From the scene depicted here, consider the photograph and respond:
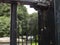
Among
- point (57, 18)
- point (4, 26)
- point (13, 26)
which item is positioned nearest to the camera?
point (57, 18)

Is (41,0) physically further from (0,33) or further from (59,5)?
(0,33)

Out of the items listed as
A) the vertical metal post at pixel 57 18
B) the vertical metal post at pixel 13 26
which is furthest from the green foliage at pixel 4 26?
the vertical metal post at pixel 57 18

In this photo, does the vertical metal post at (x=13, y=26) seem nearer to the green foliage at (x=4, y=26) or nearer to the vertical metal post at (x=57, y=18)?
the vertical metal post at (x=57, y=18)

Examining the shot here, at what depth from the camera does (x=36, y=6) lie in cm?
215

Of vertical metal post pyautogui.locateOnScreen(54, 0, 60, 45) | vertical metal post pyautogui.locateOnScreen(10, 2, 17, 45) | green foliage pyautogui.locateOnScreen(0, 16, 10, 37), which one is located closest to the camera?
vertical metal post pyautogui.locateOnScreen(54, 0, 60, 45)

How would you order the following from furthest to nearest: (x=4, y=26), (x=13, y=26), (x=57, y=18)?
(x=4, y=26) → (x=13, y=26) → (x=57, y=18)

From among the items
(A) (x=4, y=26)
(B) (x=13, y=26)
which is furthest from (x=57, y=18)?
(A) (x=4, y=26)

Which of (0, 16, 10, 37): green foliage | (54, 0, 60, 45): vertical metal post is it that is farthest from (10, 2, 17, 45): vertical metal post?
(0, 16, 10, 37): green foliage

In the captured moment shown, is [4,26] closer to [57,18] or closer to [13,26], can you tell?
[13,26]

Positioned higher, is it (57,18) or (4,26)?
(57,18)

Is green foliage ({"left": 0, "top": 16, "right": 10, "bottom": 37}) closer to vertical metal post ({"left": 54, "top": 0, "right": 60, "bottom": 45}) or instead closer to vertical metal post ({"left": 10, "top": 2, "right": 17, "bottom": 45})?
vertical metal post ({"left": 10, "top": 2, "right": 17, "bottom": 45})

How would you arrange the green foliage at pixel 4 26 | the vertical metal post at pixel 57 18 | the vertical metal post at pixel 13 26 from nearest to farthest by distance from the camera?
the vertical metal post at pixel 57 18 < the vertical metal post at pixel 13 26 < the green foliage at pixel 4 26

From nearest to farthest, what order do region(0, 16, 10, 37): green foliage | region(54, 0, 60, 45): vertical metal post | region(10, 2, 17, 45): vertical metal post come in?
region(54, 0, 60, 45): vertical metal post → region(10, 2, 17, 45): vertical metal post → region(0, 16, 10, 37): green foliage

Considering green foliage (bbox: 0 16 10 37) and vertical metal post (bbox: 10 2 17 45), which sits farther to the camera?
green foliage (bbox: 0 16 10 37)
